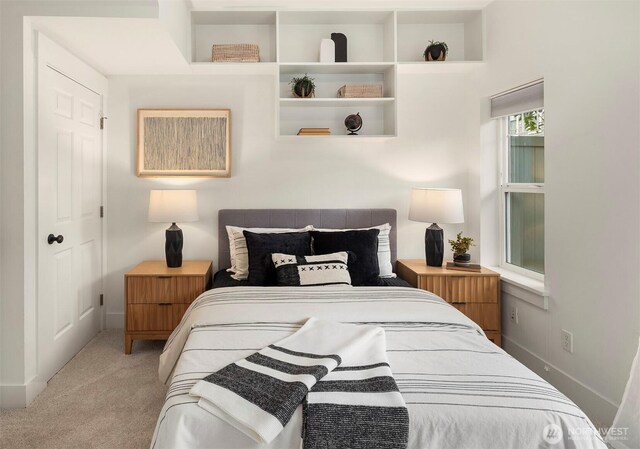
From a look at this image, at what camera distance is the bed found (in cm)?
126

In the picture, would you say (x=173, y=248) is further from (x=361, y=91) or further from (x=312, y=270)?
(x=361, y=91)

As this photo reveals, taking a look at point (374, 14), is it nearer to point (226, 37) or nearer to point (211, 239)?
point (226, 37)

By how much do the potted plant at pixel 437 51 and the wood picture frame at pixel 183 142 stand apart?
1708 millimetres

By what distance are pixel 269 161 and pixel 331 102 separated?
2.34 feet

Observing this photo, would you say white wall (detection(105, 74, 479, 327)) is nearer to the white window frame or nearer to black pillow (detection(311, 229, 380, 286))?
the white window frame

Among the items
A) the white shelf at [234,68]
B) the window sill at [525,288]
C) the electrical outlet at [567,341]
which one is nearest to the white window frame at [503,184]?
the window sill at [525,288]

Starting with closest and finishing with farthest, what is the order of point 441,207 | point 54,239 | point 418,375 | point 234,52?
point 418,375 < point 54,239 < point 441,207 < point 234,52

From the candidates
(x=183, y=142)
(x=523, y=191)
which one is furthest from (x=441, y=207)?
(x=183, y=142)

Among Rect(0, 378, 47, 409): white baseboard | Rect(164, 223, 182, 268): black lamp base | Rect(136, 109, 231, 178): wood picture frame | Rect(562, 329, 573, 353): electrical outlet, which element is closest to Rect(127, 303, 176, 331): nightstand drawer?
Rect(164, 223, 182, 268): black lamp base

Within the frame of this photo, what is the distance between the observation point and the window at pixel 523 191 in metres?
2.98

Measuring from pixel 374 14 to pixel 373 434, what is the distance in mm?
3162

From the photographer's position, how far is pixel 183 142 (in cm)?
358

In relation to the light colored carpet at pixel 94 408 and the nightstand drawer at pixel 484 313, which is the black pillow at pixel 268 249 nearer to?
the light colored carpet at pixel 94 408

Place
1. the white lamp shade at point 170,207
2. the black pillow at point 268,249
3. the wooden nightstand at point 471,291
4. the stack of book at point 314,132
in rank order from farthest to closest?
the stack of book at point 314,132 < the white lamp shade at point 170,207 < the wooden nightstand at point 471,291 < the black pillow at point 268,249
